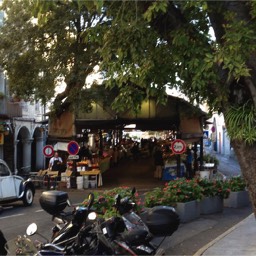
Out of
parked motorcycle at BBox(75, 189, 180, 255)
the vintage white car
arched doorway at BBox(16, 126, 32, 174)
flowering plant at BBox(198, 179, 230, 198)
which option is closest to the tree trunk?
parked motorcycle at BBox(75, 189, 180, 255)

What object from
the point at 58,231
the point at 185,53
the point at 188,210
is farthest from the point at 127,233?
the point at 188,210

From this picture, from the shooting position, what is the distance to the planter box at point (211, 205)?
42.4 feet

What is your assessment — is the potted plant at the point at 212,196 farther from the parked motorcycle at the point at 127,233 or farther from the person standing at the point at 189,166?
the person standing at the point at 189,166

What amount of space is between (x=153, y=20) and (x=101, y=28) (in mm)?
901

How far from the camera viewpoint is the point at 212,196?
13266 mm

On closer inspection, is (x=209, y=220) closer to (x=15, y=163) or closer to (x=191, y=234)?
(x=191, y=234)

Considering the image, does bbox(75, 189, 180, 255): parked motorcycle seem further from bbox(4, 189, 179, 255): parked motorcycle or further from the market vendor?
the market vendor

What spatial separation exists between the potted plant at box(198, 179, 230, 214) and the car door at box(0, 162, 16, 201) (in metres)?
6.43

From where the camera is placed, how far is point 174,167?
85.5 ft

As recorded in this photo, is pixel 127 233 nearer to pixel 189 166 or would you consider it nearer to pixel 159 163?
pixel 189 166

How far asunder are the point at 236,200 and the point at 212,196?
146 cm

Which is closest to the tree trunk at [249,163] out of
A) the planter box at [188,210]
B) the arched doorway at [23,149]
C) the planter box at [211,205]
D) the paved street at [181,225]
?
the paved street at [181,225]

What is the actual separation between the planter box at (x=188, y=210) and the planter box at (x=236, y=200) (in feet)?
7.80

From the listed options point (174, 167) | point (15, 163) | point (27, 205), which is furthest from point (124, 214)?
point (15, 163)
